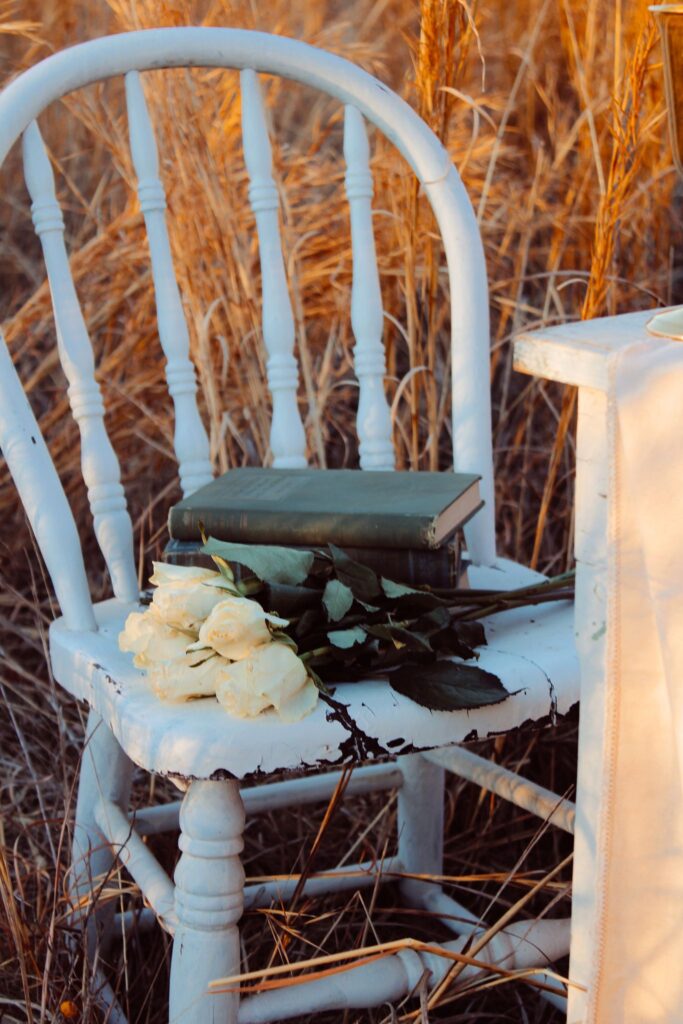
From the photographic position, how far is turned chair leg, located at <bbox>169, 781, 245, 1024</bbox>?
835 mm

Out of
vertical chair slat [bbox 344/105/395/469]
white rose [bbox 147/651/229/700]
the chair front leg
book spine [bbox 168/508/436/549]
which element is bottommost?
the chair front leg

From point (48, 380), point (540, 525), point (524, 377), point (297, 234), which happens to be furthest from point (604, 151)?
point (48, 380)

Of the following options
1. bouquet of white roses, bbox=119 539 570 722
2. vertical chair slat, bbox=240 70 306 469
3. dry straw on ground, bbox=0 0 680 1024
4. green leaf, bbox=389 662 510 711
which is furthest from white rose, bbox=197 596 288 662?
vertical chair slat, bbox=240 70 306 469

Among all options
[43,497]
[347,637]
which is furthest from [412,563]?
[43,497]

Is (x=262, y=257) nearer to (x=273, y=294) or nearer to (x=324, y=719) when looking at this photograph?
(x=273, y=294)

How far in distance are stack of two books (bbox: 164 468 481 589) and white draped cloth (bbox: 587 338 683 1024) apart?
23cm

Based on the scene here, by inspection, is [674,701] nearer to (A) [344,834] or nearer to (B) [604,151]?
(A) [344,834]

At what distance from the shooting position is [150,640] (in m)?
0.85

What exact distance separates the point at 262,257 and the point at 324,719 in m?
0.57

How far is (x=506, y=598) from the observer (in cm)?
96

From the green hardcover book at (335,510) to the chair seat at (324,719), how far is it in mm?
110

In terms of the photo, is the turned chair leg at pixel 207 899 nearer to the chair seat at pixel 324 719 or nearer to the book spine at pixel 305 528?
the chair seat at pixel 324 719

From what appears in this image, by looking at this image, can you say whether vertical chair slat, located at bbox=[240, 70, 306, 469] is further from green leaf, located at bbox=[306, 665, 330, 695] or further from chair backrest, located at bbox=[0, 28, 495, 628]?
green leaf, located at bbox=[306, 665, 330, 695]

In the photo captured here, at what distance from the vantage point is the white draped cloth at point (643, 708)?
2.17 ft
